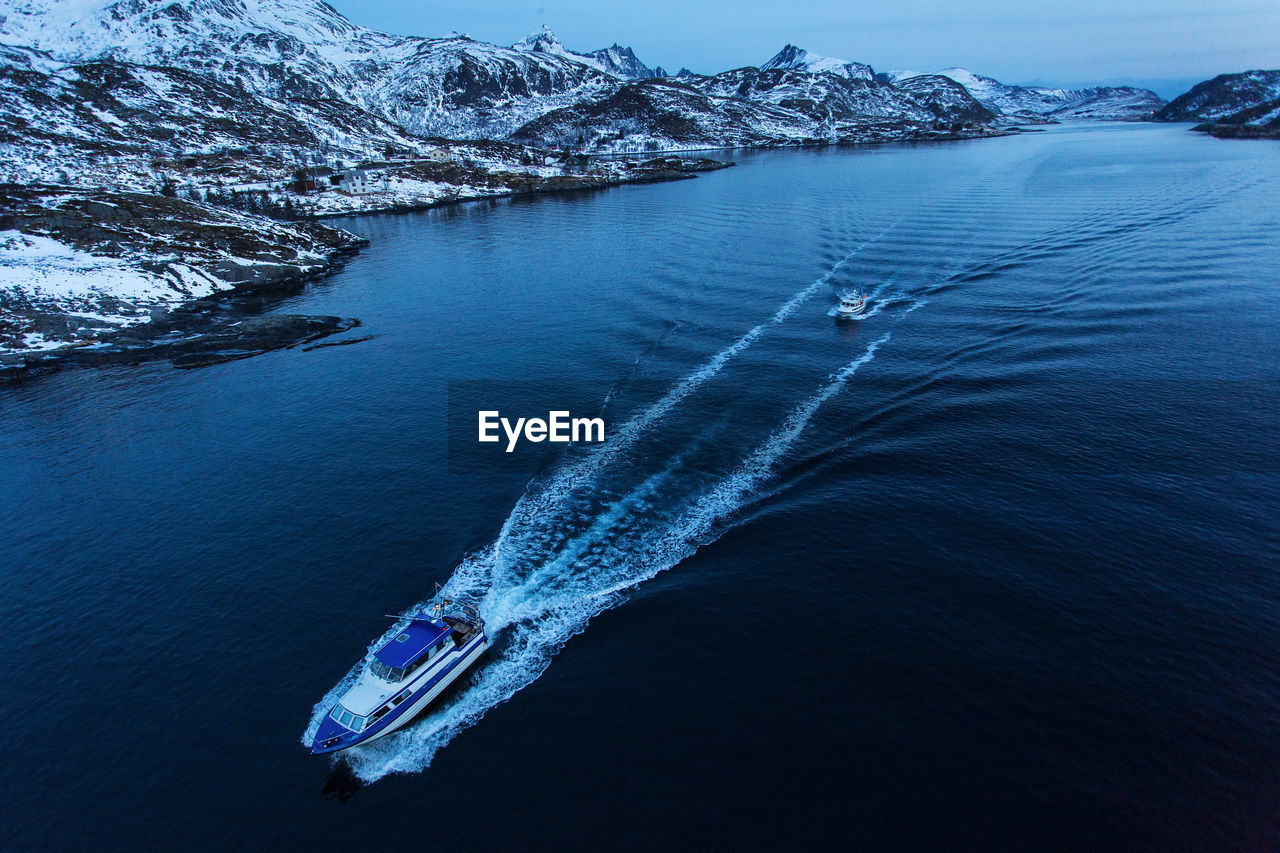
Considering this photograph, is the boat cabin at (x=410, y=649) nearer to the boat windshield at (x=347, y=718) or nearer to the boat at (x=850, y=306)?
the boat windshield at (x=347, y=718)

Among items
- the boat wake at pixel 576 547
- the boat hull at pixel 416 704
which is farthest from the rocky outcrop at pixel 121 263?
the boat hull at pixel 416 704

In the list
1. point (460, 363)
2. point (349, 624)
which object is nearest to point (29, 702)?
point (349, 624)

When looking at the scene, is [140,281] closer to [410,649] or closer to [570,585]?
[410,649]

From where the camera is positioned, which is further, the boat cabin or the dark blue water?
the boat cabin

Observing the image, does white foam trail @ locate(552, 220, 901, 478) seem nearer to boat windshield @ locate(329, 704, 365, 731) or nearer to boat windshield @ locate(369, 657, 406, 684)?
boat windshield @ locate(369, 657, 406, 684)

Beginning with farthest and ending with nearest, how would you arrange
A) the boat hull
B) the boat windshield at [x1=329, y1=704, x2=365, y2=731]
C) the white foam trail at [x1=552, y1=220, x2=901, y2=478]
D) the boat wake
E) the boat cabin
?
the white foam trail at [x1=552, y1=220, x2=901, y2=478]
the boat wake
the boat cabin
the boat windshield at [x1=329, y1=704, x2=365, y2=731]
the boat hull

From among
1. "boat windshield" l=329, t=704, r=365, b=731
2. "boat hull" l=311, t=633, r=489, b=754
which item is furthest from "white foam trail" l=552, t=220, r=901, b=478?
"boat windshield" l=329, t=704, r=365, b=731
